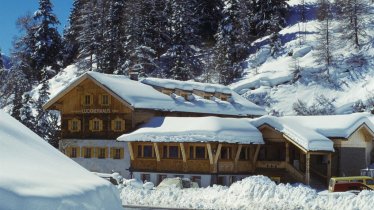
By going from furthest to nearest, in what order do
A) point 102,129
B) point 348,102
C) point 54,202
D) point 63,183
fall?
point 348,102
point 102,129
point 63,183
point 54,202

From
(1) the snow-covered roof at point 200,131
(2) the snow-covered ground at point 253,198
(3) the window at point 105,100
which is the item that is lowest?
(2) the snow-covered ground at point 253,198

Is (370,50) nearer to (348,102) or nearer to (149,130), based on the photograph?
(348,102)

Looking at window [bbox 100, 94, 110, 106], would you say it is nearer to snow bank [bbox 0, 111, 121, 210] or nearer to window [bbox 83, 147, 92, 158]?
window [bbox 83, 147, 92, 158]

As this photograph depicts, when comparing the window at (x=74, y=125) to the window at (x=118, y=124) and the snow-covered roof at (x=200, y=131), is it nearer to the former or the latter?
the window at (x=118, y=124)

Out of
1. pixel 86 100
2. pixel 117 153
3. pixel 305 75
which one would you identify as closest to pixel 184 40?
pixel 305 75

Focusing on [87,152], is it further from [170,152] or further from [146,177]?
[170,152]

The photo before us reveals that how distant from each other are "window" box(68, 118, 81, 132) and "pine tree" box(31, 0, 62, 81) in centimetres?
4763

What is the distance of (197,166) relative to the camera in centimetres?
4025

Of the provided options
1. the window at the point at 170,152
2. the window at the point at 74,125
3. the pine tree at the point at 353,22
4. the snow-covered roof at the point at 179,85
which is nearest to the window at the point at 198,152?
the window at the point at 170,152

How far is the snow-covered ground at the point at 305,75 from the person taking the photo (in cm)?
7062

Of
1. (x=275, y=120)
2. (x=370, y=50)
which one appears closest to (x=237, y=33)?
(x=370, y=50)

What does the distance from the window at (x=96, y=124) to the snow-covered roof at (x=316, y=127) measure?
39.5 feet

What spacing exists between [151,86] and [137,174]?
31.2ft

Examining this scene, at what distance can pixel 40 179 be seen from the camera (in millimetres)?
6840
